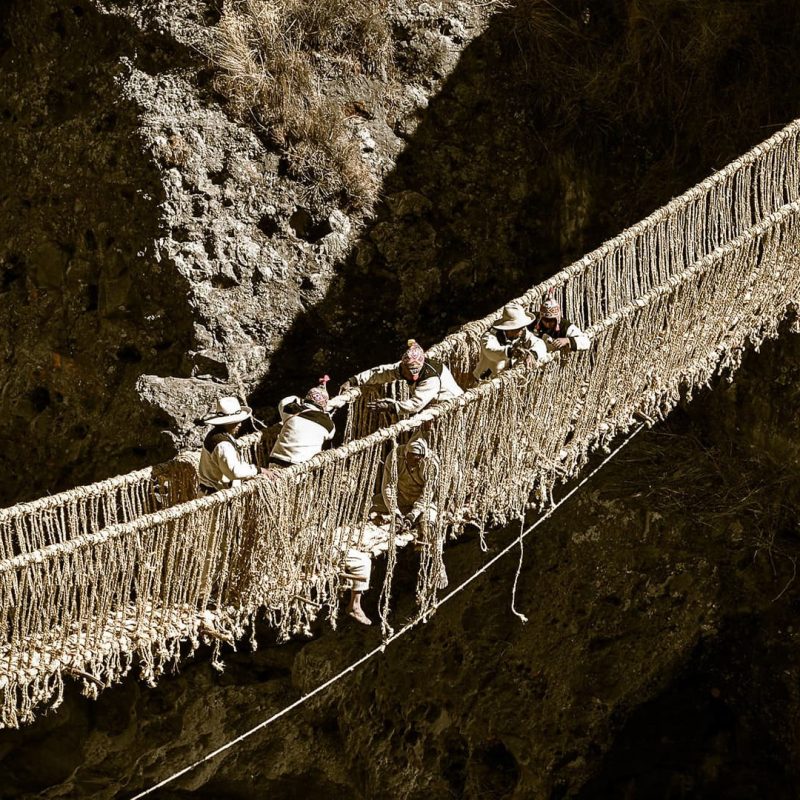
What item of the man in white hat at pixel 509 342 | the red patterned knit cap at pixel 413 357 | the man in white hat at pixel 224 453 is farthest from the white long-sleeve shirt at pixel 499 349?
the man in white hat at pixel 224 453

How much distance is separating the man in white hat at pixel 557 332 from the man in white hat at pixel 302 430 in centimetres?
110

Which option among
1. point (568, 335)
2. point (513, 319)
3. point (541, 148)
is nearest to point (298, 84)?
point (541, 148)

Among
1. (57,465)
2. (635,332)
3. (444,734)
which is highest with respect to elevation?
(635,332)

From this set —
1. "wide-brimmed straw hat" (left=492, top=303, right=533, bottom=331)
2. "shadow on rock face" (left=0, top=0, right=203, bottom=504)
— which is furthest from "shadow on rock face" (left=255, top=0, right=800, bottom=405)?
"wide-brimmed straw hat" (left=492, top=303, right=533, bottom=331)

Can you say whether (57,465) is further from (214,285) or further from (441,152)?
(441,152)

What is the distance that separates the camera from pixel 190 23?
7.61 m

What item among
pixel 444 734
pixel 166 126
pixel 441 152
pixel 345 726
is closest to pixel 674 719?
pixel 444 734

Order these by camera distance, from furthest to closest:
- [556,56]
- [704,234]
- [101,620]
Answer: [556,56]
[704,234]
[101,620]

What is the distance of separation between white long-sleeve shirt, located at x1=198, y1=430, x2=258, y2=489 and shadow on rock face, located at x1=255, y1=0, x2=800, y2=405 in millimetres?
1608

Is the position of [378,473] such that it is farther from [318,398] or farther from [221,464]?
[221,464]

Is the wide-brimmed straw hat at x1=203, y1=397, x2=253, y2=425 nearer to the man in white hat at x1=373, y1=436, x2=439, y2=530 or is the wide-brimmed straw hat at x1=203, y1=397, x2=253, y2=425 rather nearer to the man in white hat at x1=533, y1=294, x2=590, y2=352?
the man in white hat at x1=373, y1=436, x2=439, y2=530

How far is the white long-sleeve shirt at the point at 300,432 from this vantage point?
6.04 meters

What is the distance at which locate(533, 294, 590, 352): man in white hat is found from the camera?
6234 mm

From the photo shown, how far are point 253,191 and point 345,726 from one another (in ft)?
10.9
